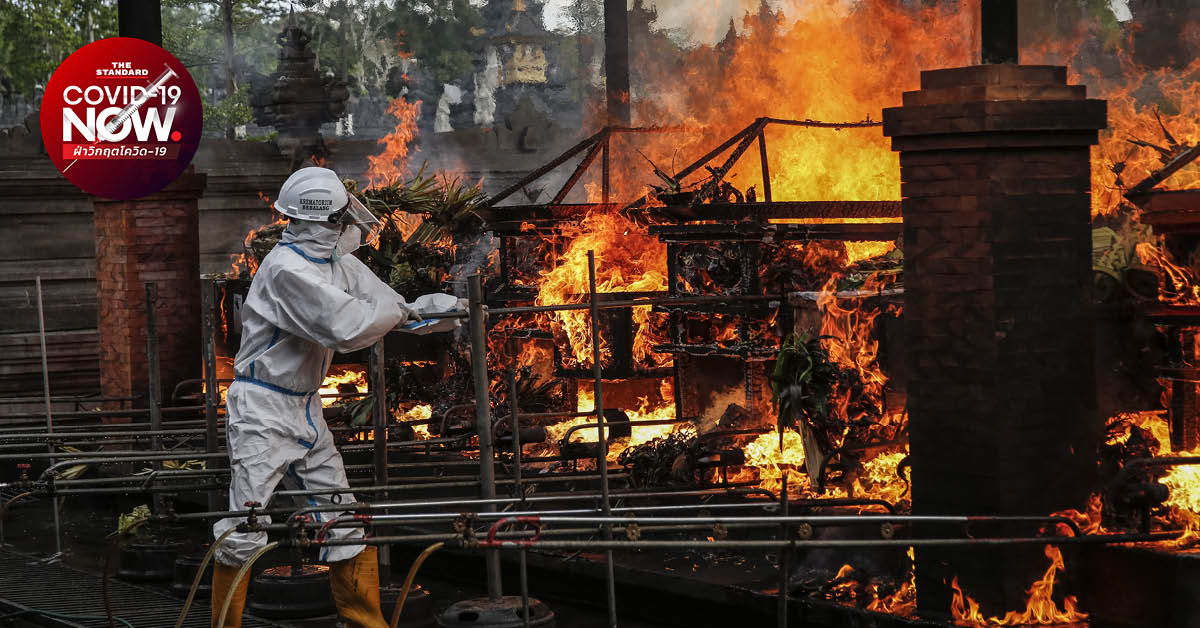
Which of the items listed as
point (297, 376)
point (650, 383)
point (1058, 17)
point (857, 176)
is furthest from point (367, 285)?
point (1058, 17)

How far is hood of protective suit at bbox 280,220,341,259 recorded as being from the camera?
736 centimetres

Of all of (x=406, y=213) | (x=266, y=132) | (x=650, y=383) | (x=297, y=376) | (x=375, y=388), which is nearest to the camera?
(x=297, y=376)

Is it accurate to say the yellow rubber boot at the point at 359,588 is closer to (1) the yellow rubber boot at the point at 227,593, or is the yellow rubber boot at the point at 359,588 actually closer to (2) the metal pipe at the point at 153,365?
→ (1) the yellow rubber boot at the point at 227,593

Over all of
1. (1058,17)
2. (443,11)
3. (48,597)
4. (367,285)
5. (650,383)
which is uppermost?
(443,11)

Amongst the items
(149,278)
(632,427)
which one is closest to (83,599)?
(632,427)

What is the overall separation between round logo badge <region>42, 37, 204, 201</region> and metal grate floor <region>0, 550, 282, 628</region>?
482 centimetres

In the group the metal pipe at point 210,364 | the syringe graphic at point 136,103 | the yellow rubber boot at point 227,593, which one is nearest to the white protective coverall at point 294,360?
the yellow rubber boot at point 227,593

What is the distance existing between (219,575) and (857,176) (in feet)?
24.2

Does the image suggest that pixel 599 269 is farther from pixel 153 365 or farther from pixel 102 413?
pixel 102 413

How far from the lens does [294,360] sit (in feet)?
24.1

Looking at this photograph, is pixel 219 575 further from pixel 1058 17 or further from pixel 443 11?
pixel 443 11

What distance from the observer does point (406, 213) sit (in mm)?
14523

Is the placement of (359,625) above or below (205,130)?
below

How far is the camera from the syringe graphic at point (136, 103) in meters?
14.8
